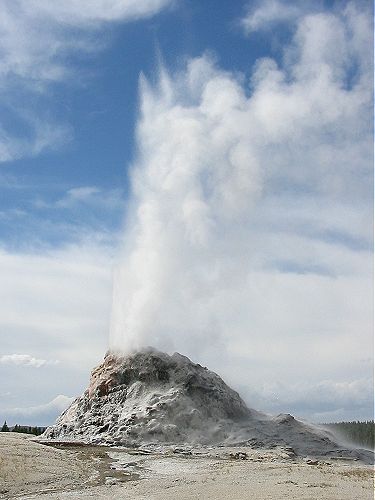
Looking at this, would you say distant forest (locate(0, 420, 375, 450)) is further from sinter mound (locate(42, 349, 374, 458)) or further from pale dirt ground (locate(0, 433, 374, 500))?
pale dirt ground (locate(0, 433, 374, 500))

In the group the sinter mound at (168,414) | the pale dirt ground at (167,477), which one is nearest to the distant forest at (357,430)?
the sinter mound at (168,414)

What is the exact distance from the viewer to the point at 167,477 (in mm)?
36812

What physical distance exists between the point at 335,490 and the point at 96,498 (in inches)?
486

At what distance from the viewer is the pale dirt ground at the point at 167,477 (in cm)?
3003

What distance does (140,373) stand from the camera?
6631 cm

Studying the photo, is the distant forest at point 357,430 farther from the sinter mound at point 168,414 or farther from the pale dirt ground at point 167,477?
the pale dirt ground at point 167,477

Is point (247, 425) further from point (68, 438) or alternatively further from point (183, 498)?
point (183, 498)

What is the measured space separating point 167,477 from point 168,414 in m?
22.5

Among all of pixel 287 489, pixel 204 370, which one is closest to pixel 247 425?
pixel 204 370

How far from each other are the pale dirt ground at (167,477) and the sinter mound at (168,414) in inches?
285

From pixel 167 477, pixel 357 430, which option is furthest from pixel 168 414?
pixel 357 430

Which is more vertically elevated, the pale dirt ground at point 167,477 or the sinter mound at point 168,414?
the sinter mound at point 168,414

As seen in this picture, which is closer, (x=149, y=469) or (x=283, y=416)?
(x=149, y=469)

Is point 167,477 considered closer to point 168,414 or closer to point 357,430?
point 168,414
